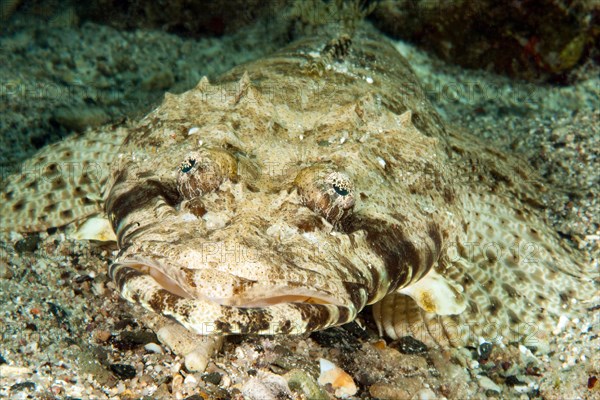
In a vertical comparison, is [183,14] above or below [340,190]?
below

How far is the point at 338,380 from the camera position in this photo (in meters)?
3.69

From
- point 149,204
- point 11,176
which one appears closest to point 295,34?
point 11,176

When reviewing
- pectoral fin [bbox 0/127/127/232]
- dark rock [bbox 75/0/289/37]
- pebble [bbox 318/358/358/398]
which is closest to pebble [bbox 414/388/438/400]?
pebble [bbox 318/358/358/398]

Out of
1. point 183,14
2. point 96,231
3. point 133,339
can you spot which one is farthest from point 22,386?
point 183,14

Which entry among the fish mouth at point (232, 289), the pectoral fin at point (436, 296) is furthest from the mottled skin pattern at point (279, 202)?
the pectoral fin at point (436, 296)

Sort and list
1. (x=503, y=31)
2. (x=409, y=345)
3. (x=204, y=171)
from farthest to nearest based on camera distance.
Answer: (x=503, y=31) < (x=409, y=345) < (x=204, y=171)

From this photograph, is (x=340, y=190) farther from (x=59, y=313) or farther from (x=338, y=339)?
(x=59, y=313)

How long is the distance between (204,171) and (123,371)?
1350mm

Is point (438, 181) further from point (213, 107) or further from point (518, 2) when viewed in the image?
point (518, 2)

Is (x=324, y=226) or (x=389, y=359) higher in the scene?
(x=324, y=226)

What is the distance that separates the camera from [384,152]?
14.3ft

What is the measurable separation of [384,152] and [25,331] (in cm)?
285

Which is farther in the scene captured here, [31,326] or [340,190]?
[31,326]

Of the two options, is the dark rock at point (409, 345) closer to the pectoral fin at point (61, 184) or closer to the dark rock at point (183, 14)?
the pectoral fin at point (61, 184)
